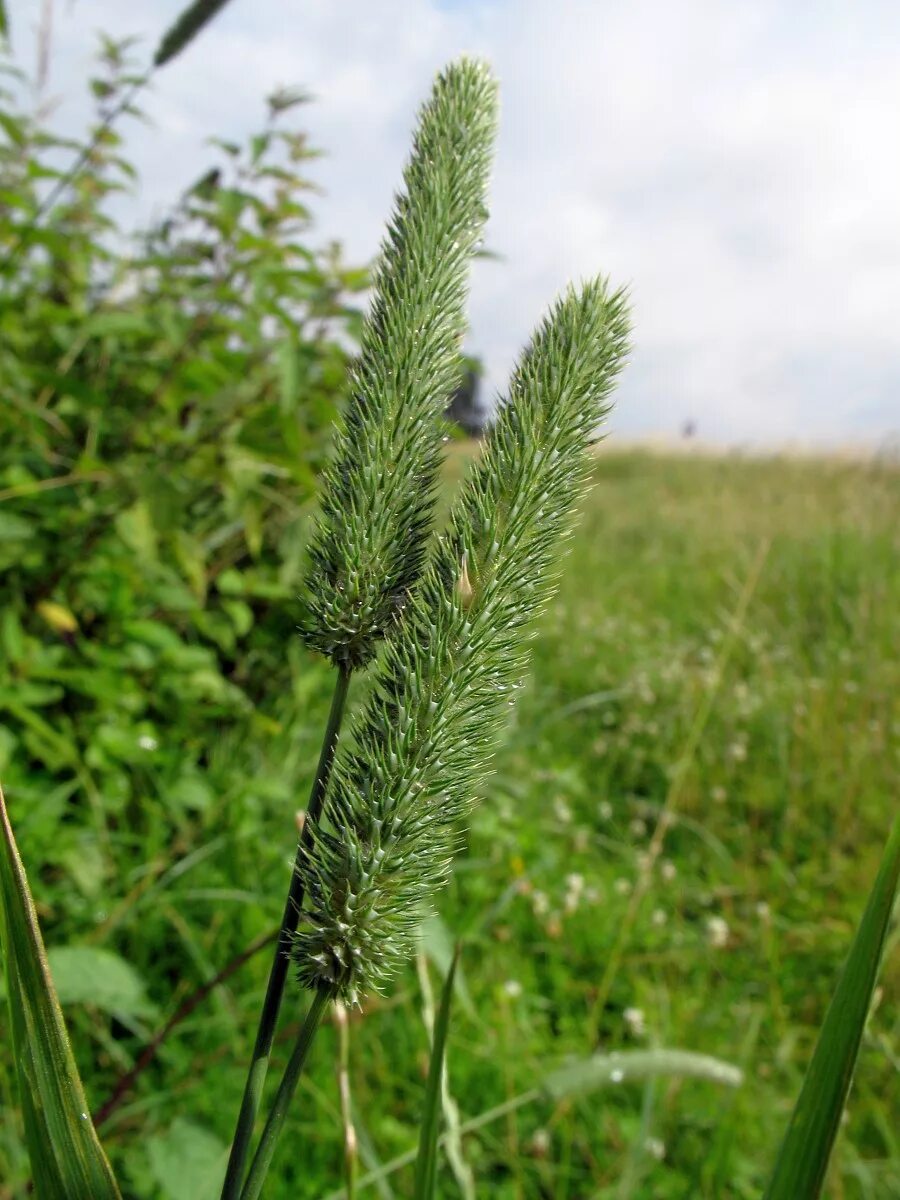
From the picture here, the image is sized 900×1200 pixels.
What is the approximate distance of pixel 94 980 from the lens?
62.5 inches

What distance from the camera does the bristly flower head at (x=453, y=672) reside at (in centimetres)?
56

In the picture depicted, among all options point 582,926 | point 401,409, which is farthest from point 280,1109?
point 582,926

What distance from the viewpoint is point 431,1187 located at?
0.64 m

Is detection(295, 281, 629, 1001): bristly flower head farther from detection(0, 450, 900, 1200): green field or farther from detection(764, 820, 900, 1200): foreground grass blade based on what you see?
detection(0, 450, 900, 1200): green field

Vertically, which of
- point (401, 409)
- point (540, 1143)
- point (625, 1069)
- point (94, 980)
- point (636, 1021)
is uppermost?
point (401, 409)

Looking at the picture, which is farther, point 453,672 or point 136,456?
point 136,456

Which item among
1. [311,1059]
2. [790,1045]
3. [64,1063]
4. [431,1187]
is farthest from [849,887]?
[64,1063]

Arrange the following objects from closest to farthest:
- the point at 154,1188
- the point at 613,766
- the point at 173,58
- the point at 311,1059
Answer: the point at 173,58 < the point at 154,1188 < the point at 311,1059 < the point at 613,766

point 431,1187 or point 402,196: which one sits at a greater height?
point 402,196

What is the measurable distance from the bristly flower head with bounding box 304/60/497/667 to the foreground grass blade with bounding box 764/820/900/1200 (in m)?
0.35

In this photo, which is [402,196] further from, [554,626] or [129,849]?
[554,626]

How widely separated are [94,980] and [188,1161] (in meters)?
0.33

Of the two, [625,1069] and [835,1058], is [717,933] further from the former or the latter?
[835,1058]

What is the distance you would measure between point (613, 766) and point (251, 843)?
2045 mm
